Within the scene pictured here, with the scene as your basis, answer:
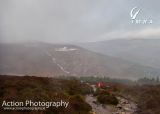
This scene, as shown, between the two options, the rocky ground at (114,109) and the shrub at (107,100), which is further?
the shrub at (107,100)

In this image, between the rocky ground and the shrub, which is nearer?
the rocky ground

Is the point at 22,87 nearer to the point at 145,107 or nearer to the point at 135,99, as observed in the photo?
the point at 145,107

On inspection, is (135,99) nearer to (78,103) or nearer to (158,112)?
(158,112)

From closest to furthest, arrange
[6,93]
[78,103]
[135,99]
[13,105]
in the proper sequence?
[13,105], [6,93], [78,103], [135,99]

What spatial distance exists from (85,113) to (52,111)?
4.09 metres

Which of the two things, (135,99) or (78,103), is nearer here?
(78,103)

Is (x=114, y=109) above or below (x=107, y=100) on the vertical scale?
below

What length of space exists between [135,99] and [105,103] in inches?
249

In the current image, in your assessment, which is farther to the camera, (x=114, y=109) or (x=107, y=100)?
(x=107, y=100)

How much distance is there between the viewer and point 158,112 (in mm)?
25219

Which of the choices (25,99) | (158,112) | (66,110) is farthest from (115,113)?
(25,99)

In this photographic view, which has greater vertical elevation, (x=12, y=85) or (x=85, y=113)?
(x=12, y=85)

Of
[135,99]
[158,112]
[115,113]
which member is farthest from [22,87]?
[135,99]

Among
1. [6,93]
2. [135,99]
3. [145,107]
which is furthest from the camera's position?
[135,99]
